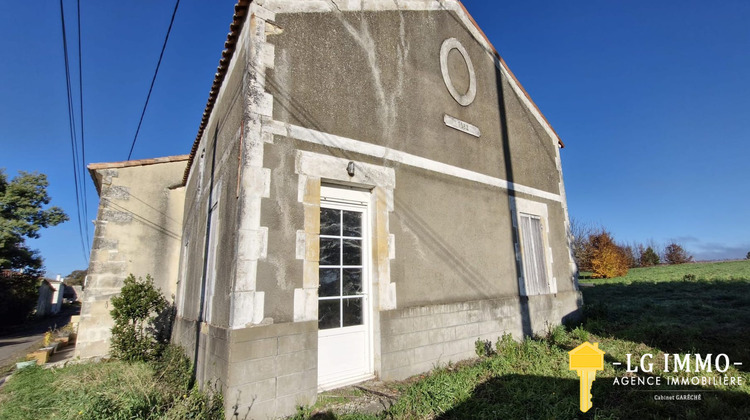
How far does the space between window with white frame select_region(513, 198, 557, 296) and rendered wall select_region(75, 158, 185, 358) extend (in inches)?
328

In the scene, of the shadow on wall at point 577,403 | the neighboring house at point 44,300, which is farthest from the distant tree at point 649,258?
the neighboring house at point 44,300

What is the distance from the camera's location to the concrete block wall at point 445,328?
4656 mm

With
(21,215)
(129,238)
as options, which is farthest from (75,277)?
(129,238)

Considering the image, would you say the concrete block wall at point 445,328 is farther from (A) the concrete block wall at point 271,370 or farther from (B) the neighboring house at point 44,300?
(B) the neighboring house at point 44,300

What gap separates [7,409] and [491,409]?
590 centimetres

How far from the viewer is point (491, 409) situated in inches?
144

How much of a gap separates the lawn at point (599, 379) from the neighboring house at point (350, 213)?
611mm

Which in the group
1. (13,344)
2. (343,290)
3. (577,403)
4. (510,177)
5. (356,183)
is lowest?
(13,344)

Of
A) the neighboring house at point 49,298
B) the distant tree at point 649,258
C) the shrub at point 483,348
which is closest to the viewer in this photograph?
the shrub at point 483,348

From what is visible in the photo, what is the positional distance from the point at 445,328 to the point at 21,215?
22250 mm

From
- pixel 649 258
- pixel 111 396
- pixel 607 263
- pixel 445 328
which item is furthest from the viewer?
pixel 649 258

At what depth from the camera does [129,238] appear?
27.6 ft

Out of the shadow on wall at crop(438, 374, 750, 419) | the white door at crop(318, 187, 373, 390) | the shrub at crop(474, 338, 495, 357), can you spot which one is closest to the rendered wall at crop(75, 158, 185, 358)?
the white door at crop(318, 187, 373, 390)

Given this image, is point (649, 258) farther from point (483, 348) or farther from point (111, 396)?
point (111, 396)
